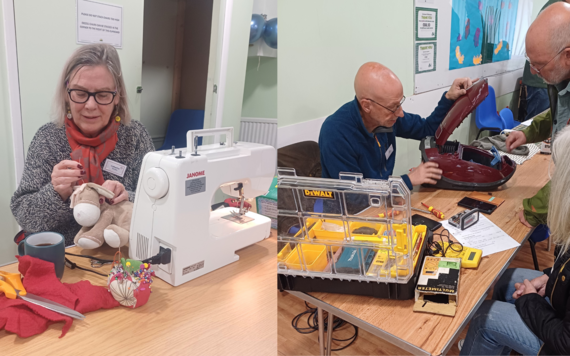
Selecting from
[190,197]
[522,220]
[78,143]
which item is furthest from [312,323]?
[522,220]

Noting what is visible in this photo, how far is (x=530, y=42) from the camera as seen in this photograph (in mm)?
1329

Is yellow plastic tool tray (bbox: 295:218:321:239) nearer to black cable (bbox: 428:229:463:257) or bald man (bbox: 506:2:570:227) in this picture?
black cable (bbox: 428:229:463:257)

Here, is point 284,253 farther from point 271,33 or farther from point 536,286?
point 536,286

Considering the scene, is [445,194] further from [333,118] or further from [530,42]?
[333,118]

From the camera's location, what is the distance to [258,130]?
3.08 feet

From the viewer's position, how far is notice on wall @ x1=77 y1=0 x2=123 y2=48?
67 centimetres

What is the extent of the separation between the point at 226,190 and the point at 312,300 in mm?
378

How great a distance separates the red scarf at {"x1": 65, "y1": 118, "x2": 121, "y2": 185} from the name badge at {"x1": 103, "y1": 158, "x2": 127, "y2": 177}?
0.05ft

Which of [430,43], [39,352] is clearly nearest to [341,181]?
[39,352]

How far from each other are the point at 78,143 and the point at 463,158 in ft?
4.72

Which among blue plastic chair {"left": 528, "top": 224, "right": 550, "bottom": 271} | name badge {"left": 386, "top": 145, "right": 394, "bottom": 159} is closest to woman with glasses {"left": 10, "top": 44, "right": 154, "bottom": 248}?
name badge {"left": 386, "top": 145, "right": 394, "bottom": 159}

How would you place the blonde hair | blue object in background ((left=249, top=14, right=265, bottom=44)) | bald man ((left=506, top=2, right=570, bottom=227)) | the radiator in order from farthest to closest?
bald man ((left=506, top=2, right=570, bottom=227)), the blonde hair, the radiator, blue object in background ((left=249, top=14, right=265, bottom=44))

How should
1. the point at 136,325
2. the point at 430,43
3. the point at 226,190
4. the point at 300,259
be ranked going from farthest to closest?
1. the point at 430,43
2. the point at 226,190
3. the point at 300,259
4. the point at 136,325

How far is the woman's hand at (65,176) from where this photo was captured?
0.72 metres
